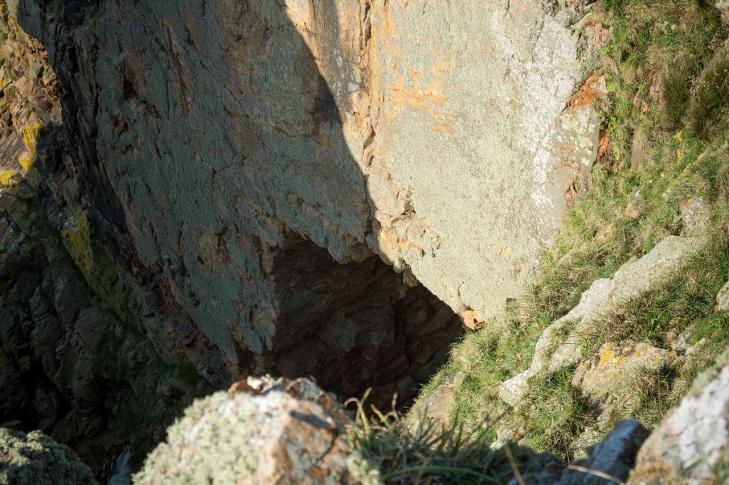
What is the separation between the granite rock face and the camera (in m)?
3.84

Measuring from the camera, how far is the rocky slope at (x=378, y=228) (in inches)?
114

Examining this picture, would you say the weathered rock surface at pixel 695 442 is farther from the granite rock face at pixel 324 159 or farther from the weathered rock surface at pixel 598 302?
the granite rock face at pixel 324 159

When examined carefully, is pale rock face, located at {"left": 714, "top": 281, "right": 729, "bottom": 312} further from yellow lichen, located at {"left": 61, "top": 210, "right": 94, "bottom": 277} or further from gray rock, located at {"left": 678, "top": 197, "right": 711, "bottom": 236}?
yellow lichen, located at {"left": 61, "top": 210, "right": 94, "bottom": 277}

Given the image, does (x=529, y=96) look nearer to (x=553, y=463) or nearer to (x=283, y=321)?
(x=553, y=463)

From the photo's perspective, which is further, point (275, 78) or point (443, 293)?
point (275, 78)

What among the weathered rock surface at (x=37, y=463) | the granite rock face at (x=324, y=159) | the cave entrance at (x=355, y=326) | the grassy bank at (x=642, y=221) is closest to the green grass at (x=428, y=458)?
the grassy bank at (x=642, y=221)

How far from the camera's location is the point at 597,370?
302cm

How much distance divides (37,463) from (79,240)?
6.85 metres

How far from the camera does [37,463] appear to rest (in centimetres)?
297

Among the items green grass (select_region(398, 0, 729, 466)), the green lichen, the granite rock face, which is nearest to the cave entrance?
the granite rock face

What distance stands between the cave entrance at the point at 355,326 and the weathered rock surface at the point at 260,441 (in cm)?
419

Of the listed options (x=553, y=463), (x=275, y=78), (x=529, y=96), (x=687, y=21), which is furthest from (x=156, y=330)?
(x=553, y=463)

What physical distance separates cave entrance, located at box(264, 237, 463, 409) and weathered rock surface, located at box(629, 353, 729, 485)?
4.55 m

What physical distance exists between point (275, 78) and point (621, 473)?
4.05 metres
